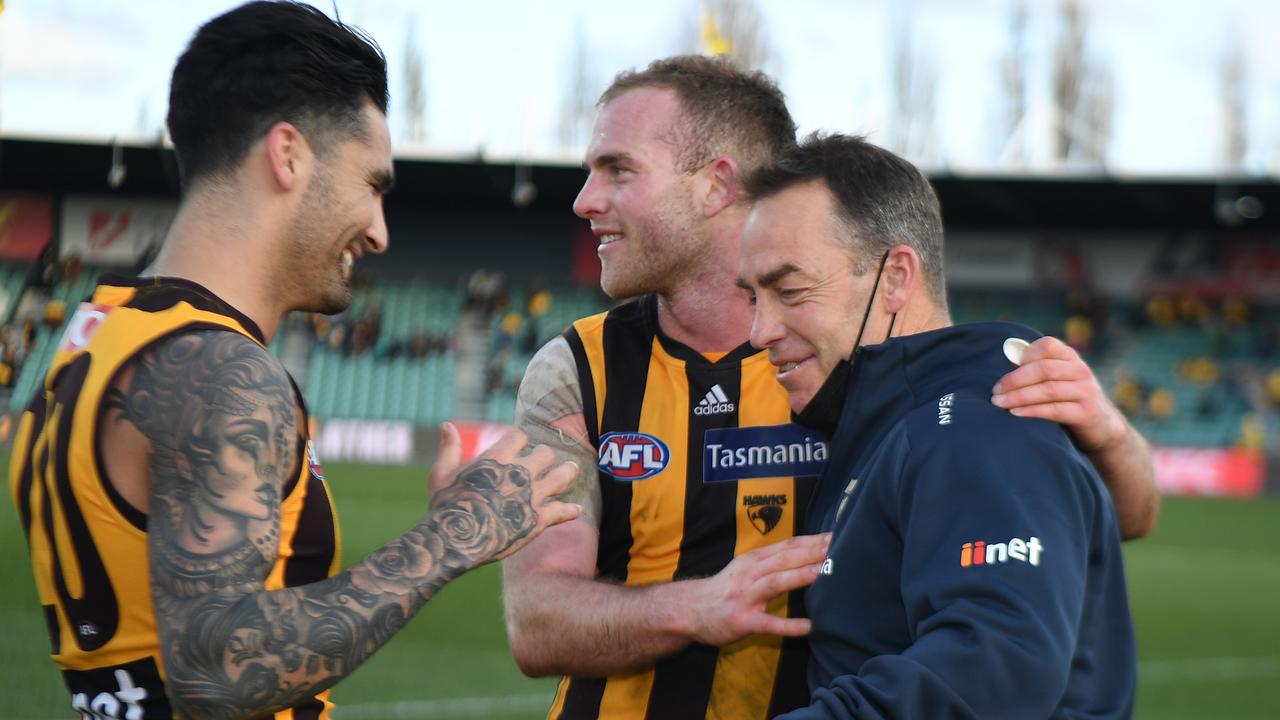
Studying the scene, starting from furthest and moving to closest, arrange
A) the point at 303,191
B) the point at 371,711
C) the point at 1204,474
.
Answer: the point at 1204,474
the point at 371,711
the point at 303,191

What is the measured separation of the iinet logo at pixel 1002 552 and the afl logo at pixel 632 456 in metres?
1.35

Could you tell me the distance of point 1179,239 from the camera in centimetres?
3478

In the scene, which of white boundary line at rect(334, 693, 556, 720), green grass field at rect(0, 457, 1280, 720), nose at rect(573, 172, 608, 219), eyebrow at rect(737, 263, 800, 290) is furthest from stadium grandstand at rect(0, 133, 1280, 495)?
eyebrow at rect(737, 263, 800, 290)

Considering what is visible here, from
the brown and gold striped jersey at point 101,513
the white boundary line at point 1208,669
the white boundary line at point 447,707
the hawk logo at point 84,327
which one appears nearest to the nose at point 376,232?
the brown and gold striped jersey at point 101,513

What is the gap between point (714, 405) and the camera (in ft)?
11.1

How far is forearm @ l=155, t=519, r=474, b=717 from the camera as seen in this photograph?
6.79 ft

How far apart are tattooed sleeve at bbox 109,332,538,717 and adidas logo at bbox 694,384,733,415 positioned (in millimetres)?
1292

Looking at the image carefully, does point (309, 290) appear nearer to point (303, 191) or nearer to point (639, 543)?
point (303, 191)

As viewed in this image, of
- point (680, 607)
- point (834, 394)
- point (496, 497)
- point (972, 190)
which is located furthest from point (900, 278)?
point (972, 190)

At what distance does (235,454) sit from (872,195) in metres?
1.40

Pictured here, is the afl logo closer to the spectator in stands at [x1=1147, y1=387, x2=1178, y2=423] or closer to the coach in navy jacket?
the coach in navy jacket

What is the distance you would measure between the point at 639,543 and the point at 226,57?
160 centimetres

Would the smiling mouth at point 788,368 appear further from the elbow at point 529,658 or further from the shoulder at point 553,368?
the elbow at point 529,658

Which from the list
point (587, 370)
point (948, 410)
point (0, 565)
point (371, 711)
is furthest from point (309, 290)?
point (0, 565)
